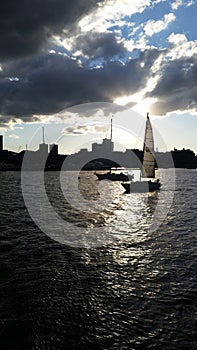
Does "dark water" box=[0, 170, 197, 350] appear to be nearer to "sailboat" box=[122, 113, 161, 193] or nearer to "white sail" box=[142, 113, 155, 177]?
"sailboat" box=[122, 113, 161, 193]

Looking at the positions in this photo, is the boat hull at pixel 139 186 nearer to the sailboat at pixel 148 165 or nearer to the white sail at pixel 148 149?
the sailboat at pixel 148 165

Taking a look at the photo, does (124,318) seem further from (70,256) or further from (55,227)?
(55,227)

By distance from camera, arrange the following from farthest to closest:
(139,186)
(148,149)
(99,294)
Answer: (148,149), (139,186), (99,294)

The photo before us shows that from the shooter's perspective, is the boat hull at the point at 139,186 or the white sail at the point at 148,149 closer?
the boat hull at the point at 139,186

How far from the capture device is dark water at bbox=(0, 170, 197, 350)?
10539 millimetres

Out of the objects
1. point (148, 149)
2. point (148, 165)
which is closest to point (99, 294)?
point (148, 149)

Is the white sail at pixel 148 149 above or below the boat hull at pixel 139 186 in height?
above

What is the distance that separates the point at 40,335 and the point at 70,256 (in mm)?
9923

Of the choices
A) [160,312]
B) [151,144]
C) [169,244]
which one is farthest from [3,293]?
[151,144]

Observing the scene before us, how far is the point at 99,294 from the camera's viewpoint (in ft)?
46.5

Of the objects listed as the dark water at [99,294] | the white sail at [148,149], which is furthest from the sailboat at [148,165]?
the dark water at [99,294]

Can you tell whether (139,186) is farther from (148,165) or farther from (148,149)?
(148,149)

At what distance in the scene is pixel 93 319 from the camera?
38.7ft

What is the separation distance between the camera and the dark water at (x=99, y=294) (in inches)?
415
